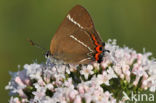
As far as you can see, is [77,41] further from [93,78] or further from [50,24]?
[50,24]

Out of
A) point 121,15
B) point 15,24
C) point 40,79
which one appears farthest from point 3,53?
point 40,79

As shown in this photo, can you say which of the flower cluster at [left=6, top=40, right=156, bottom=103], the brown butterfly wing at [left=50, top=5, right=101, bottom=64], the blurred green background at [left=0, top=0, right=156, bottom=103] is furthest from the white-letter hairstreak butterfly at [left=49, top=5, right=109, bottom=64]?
the blurred green background at [left=0, top=0, right=156, bottom=103]

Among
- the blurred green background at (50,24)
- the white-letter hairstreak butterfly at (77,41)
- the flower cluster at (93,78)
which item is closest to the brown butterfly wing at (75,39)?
the white-letter hairstreak butterfly at (77,41)

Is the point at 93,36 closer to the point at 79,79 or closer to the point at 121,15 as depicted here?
the point at 79,79

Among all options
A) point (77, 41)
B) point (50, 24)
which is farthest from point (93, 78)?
point (50, 24)

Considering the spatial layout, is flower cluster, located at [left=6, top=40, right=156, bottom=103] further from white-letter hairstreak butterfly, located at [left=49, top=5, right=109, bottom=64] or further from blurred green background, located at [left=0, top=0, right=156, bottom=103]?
blurred green background, located at [left=0, top=0, right=156, bottom=103]

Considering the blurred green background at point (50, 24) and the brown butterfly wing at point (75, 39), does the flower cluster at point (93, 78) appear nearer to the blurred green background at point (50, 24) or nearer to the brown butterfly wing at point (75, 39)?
the brown butterfly wing at point (75, 39)
